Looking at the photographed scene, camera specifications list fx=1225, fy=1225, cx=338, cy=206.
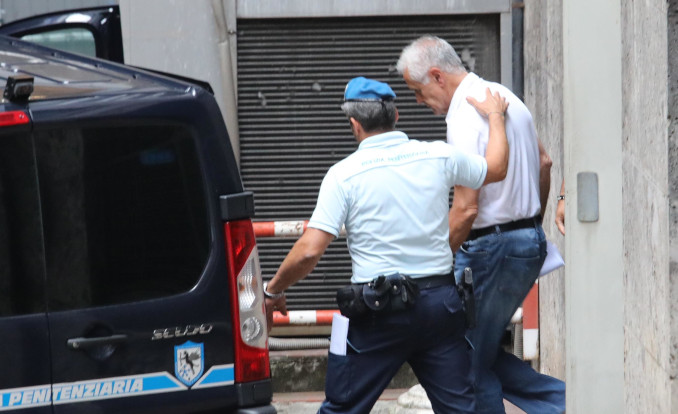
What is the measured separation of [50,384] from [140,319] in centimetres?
37

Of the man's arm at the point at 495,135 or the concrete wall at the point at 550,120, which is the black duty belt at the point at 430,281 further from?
the concrete wall at the point at 550,120

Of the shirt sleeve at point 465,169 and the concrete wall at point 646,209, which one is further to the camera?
the shirt sleeve at point 465,169

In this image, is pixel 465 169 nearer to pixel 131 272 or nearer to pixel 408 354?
pixel 408 354

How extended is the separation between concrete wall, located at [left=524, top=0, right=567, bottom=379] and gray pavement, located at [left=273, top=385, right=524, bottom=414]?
1.77 feet

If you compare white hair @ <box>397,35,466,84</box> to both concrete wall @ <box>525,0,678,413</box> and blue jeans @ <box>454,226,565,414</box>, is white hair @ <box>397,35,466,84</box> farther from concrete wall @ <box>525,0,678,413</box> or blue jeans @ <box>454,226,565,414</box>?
concrete wall @ <box>525,0,678,413</box>

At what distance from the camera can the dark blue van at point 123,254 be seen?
3922 mm

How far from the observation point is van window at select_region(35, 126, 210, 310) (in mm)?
3979

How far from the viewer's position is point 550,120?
24.9ft

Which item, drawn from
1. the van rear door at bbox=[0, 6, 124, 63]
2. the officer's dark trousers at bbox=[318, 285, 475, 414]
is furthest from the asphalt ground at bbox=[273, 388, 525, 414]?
the van rear door at bbox=[0, 6, 124, 63]

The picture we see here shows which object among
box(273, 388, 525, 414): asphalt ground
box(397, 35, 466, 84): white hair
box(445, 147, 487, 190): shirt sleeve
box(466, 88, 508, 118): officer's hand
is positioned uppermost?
box(397, 35, 466, 84): white hair

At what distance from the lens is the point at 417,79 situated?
5.25 metres

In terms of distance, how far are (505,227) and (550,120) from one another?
2.53 metres

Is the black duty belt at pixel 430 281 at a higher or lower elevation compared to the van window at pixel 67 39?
lower

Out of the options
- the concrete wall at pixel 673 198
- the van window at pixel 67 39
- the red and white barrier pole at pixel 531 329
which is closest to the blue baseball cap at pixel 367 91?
the concrete wall at pixel 673 198
